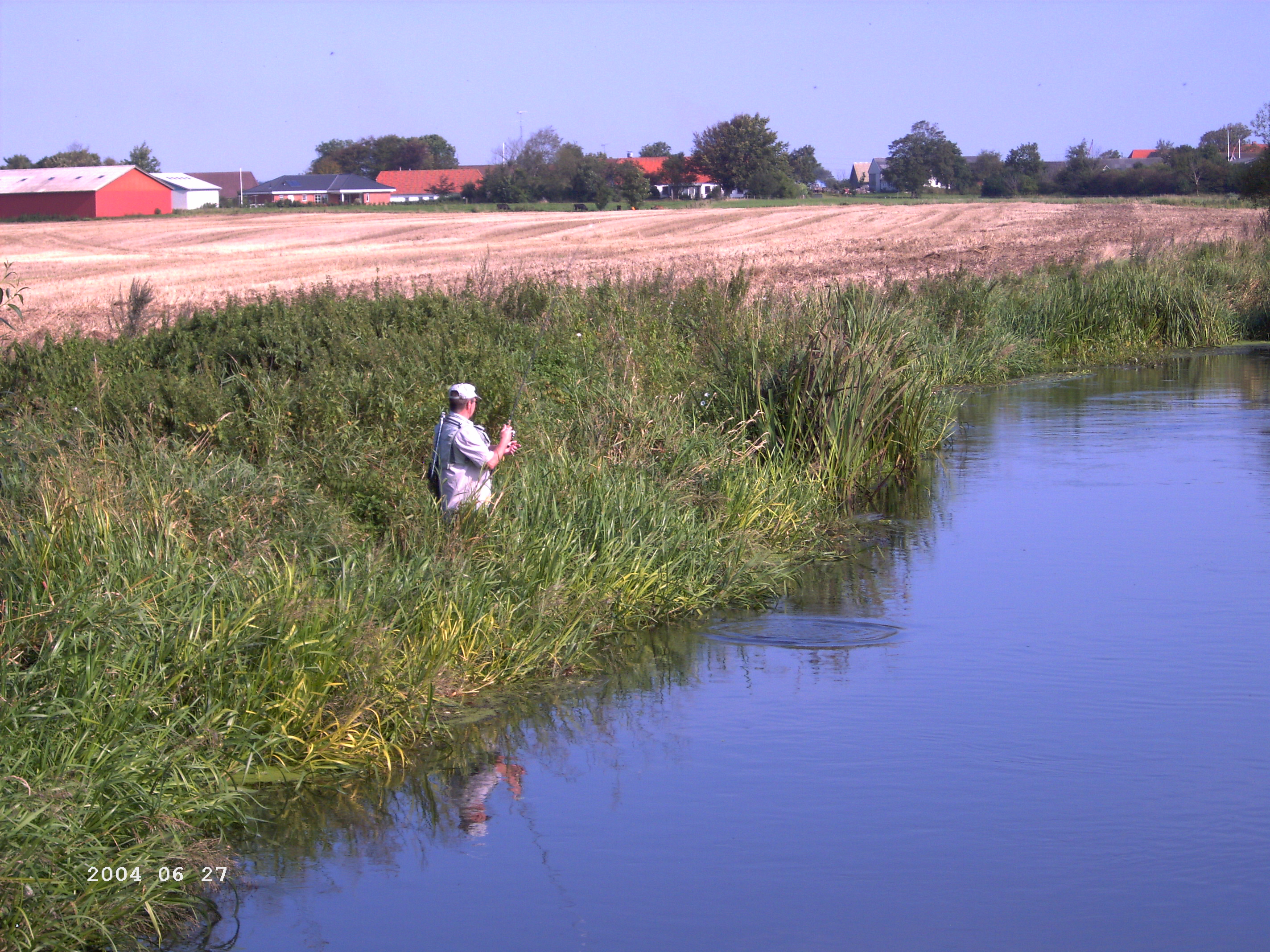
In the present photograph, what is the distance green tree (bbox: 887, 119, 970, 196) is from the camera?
114562 millimetres

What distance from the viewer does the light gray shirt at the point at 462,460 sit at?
8.25 metres

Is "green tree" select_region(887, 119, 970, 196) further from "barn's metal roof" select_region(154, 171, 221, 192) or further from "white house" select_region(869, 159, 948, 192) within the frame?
"barn's metal roof" select_region(154, 171, 221, 192)

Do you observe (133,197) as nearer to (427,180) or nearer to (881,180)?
(427,180)

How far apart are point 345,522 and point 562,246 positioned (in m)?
35.6

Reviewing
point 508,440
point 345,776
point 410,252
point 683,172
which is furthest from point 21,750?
point 683,172

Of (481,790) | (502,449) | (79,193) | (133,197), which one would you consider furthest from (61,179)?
(481,790)

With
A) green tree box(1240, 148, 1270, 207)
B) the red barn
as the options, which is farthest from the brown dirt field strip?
the red barn

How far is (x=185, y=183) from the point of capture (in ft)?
342

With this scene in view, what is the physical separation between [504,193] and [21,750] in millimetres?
89754

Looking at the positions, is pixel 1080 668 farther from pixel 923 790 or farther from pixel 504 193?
pixel 504 193

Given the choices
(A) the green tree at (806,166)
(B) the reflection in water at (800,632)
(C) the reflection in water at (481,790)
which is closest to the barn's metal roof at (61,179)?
(A) the green tree at (806,166)

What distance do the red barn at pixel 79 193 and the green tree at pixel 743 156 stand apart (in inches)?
1691

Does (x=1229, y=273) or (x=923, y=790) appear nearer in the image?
(x=923, y=790)

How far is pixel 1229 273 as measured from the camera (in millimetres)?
26359
